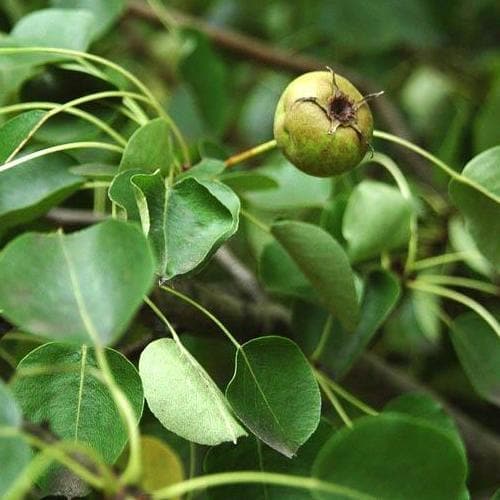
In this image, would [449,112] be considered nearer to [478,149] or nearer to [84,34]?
[478,149]

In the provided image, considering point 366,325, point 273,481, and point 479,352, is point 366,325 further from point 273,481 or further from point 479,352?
point 273,481

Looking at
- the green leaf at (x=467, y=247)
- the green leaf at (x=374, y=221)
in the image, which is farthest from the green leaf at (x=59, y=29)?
the green leaf at (x=467, y=247)

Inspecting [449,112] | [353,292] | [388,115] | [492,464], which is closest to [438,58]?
[449,112]

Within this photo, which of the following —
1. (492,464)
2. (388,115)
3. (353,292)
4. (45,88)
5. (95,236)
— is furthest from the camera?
(388,115)

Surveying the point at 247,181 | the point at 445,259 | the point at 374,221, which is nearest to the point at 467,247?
the point at 445,259

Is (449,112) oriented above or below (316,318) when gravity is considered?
below

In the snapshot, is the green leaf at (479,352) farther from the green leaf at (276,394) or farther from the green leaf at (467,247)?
the green leaf at (276,394)
